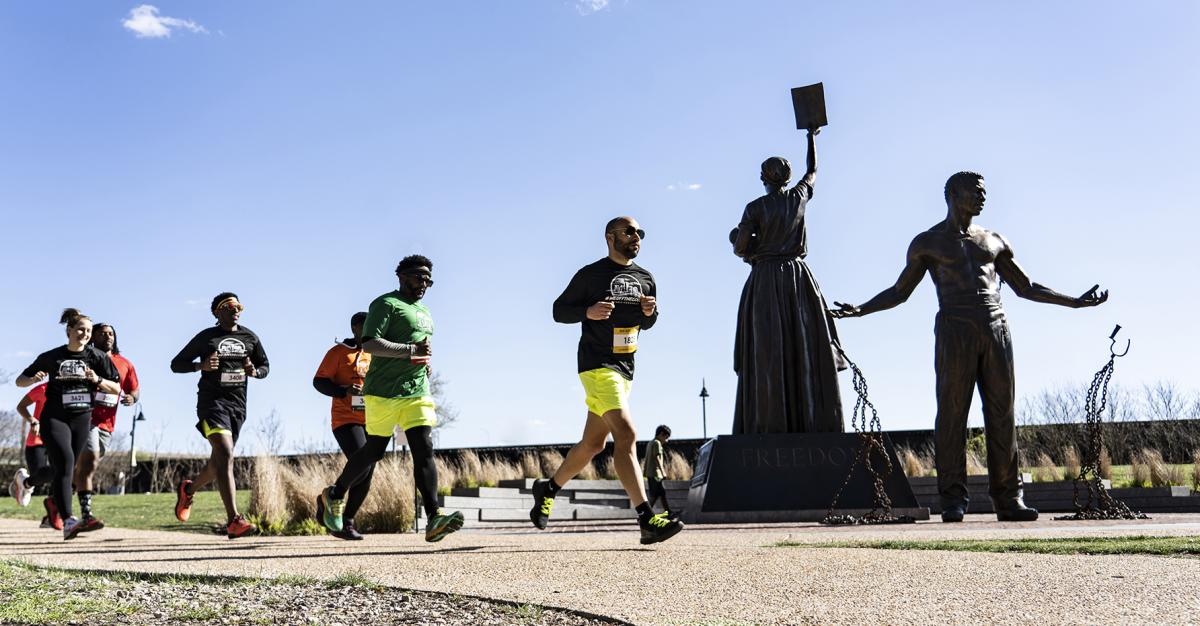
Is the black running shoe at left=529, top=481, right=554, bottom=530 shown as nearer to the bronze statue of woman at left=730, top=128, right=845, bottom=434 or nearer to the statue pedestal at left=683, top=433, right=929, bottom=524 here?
the statue pedestal at left=683, top=433, right=929, bottom=524

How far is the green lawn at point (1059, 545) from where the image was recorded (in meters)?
5.39

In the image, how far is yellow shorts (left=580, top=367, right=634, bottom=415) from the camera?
6.59m

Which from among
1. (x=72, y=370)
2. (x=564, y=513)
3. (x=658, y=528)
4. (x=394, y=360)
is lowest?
(x=564, y=513)

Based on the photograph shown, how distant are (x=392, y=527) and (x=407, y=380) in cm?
350

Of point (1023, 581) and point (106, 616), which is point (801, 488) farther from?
point (106, 616)

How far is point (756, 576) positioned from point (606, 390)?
2164 millimetres

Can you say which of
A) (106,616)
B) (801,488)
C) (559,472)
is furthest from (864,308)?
(106,616)

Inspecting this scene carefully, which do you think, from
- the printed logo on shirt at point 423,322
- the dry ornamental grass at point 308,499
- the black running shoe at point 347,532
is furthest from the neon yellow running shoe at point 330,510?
the dry ornamental grass at point 308,499

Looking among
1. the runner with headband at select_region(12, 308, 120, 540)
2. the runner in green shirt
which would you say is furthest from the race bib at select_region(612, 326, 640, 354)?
the runner with headband at select_region(12, 308, 120, 540)

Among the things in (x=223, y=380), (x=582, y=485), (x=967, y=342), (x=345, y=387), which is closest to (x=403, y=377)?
(x=345, y=387)

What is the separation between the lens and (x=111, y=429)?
1063 cm

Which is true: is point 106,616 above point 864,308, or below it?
below

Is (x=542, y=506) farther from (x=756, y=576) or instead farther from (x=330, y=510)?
(x=756, y=576)

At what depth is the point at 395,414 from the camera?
7.18 m
